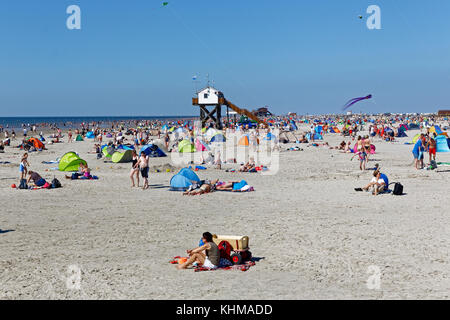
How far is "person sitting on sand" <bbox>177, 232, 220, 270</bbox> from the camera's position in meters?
7.65

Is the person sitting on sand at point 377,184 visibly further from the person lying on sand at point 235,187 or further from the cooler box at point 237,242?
the cooler box at point 237,242

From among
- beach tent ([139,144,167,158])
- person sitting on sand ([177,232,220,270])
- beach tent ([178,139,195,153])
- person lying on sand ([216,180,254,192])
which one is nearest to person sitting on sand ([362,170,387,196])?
person lying on sand ([216,180,254,192])

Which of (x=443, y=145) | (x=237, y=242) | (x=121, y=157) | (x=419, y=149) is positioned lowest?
(x=237, y=242)

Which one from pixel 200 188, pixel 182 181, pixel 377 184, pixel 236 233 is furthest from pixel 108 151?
pixel 236 233

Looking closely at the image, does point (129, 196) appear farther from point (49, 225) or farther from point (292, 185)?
point (292, 185)

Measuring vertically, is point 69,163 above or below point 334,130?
below

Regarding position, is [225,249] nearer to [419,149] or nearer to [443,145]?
[419,149]

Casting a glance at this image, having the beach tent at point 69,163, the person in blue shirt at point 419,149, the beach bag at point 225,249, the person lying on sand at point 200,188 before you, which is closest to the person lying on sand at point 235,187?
the person lying on sand at point 200,188

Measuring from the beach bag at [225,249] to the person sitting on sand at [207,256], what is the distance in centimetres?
23

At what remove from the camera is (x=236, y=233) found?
9.91 meters

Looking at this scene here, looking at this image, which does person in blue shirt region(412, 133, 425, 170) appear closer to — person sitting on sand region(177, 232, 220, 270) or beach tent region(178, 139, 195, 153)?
beach tent region(178, 139, 195, 153)

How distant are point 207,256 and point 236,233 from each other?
7.38 ft
